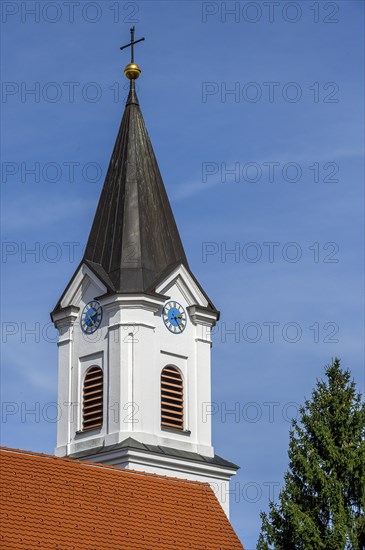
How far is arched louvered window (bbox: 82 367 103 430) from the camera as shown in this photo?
47.2 m

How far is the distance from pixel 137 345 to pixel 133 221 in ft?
14.8

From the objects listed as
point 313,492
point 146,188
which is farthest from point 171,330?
point 313,492

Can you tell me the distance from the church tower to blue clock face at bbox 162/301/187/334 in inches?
1.7

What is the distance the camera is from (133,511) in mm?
38281

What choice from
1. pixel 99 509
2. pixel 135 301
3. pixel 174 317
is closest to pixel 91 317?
pixel 135 301

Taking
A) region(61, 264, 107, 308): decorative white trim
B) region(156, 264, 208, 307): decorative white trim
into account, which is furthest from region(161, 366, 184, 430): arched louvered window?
region(61, 264, 107, 308): decorative white trim

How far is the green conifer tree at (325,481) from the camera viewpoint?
35.1 metres

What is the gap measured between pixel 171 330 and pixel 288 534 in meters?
13.5

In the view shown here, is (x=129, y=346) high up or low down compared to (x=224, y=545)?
up

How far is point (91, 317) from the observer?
48656 millimetres

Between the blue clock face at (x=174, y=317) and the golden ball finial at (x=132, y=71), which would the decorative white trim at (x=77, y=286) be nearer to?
the blue clock face at (x=174, y=317)

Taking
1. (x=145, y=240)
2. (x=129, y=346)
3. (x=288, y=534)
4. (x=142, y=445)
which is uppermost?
(x=145, y=240)

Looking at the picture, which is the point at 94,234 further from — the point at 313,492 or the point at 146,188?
the point at 313,492

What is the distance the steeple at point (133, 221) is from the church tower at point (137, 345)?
0.15ft
